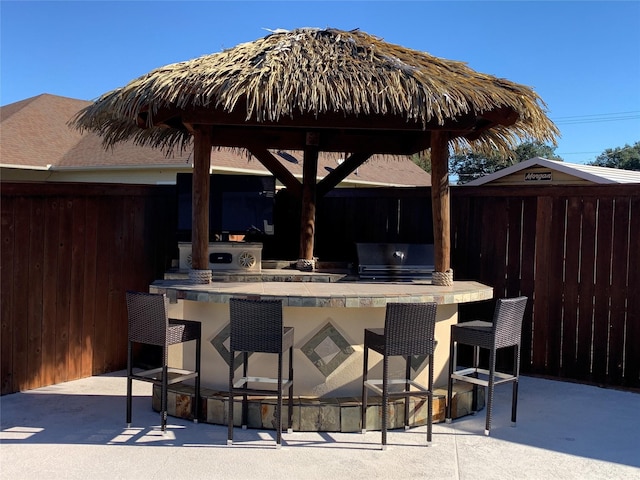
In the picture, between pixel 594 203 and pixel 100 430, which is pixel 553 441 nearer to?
pixel 594 203

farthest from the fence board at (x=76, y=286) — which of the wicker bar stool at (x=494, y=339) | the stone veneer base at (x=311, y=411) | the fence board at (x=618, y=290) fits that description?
the fence board at (x=618, y=290)

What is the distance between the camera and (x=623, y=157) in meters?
33.3

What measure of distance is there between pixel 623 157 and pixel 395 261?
3202 cm

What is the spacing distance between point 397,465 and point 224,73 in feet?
9.99

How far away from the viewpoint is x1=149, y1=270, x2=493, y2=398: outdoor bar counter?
179 inches

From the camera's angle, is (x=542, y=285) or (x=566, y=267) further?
(x=542, y=285)

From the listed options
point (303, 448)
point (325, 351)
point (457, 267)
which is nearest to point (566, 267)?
point (457, 267)

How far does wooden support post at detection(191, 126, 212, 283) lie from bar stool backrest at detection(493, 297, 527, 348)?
7.91 ft

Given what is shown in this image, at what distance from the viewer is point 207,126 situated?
5.20 metres

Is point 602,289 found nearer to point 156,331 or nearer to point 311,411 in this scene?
point 311,411

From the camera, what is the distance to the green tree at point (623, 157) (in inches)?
1271

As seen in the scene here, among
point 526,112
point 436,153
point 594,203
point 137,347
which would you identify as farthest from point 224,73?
point 594,203

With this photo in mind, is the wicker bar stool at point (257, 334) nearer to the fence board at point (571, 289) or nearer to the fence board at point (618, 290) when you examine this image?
the fence board at point (571, 289)

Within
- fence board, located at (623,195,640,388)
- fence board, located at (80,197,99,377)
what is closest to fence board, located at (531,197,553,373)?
fence board, located at (623,195,640,388)
